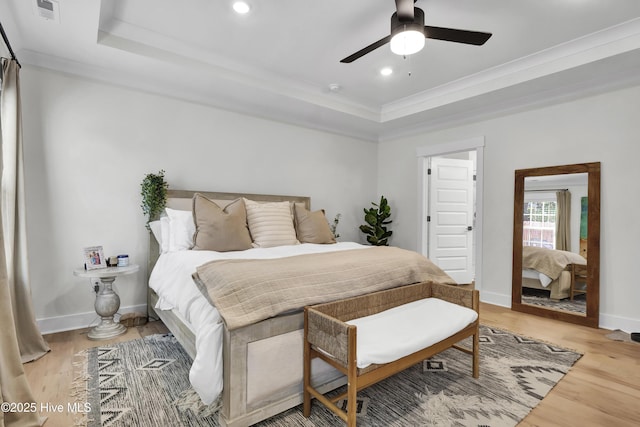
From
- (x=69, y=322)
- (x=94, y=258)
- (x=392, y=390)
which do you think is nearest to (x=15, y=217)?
(x=94, y=258)

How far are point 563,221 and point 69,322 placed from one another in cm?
501

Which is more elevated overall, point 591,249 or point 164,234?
point 164,234

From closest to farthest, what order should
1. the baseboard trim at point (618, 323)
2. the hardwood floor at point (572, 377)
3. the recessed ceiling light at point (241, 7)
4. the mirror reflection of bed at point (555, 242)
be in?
the hardwood floor at point (572, 377)
the recessed ceiling light at point (241, 7)
the baseboard trim at point (618, 323)
the mirror reflection of bed at point (555, 242)

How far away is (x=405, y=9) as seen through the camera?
195cm

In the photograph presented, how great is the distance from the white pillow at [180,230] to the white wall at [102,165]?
0.55 m

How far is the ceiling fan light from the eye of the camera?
2.02 meters

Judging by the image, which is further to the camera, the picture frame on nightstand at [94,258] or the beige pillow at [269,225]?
the beige pillow at [269,225]

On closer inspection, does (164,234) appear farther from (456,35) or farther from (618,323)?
(618,323)

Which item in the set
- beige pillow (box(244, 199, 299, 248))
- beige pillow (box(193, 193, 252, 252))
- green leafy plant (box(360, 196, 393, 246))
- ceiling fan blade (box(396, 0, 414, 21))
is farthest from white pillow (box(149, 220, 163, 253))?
green leafy plant (box(360, 196, 393, 246))

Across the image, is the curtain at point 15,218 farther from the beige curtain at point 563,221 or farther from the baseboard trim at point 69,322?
the beige curtain at point 563,221

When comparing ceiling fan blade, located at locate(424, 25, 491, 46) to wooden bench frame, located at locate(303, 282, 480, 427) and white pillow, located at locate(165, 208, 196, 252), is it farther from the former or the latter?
white pillow, located at locate(165, 208, 196, 252)

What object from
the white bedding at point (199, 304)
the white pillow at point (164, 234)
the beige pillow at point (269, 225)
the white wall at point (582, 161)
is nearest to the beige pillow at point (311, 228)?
the beige pillow at point (269, 225)

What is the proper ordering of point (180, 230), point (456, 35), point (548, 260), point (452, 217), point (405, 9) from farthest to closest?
point (452, 217), point (548, 260), point (180, 230), point (456, 35), point (405, 9)

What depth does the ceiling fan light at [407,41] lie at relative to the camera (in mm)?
2020
